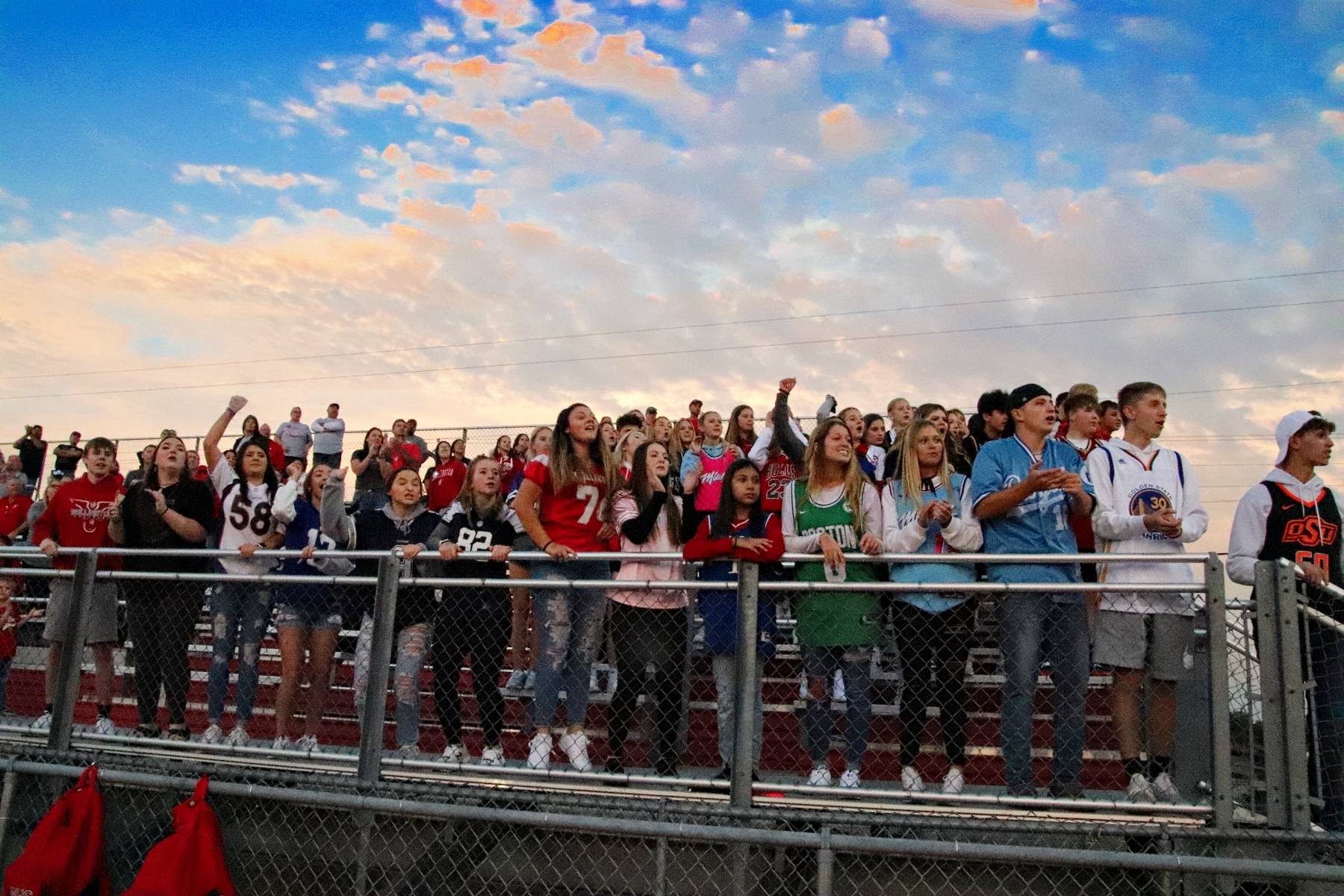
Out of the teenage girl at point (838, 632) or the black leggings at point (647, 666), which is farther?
the black leggings at point (647, 666)

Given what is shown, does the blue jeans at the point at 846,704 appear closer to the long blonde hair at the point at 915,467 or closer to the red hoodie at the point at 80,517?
the long blonde hair at the point at 915,467

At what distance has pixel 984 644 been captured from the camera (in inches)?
236

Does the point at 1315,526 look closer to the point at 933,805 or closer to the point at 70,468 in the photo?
the point at 933,805

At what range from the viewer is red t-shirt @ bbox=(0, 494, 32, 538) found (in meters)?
10.0

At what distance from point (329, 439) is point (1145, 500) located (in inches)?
529

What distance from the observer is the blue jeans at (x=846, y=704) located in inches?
199

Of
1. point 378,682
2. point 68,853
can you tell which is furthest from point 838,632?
point 68,853

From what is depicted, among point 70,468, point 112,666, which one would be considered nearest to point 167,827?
point 112,666

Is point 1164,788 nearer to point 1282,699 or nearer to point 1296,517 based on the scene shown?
point 1282,699

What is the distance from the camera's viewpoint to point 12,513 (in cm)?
1007

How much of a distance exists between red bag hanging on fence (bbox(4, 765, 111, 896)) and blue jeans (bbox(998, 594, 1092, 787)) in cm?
474

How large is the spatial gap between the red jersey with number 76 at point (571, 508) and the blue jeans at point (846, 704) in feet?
5.26

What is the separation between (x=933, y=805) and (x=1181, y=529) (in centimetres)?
193

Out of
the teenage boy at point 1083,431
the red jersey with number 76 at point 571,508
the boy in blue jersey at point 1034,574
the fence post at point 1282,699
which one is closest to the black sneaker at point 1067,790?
the boy in blue jersey at point 1034,574
